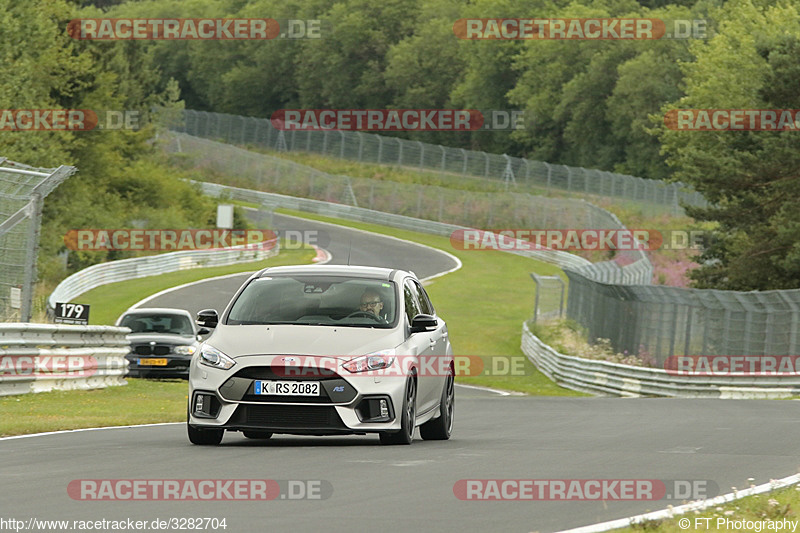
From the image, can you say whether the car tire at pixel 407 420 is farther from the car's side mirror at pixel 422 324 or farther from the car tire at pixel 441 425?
the car tire at pixel 441 425

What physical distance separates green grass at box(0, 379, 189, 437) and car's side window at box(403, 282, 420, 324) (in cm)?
360

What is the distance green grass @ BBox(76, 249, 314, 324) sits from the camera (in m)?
42.6

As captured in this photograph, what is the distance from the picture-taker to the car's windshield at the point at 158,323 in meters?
26.3

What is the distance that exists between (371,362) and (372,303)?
0.98 metres

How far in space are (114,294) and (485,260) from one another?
25094 millimetres

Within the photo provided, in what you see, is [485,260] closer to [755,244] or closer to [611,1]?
[755,244]

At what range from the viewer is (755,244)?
42.6m

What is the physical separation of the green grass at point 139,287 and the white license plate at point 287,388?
28.7 meters

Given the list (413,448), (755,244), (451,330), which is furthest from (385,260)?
(413,448)

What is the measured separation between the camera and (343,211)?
81688 millimetres
